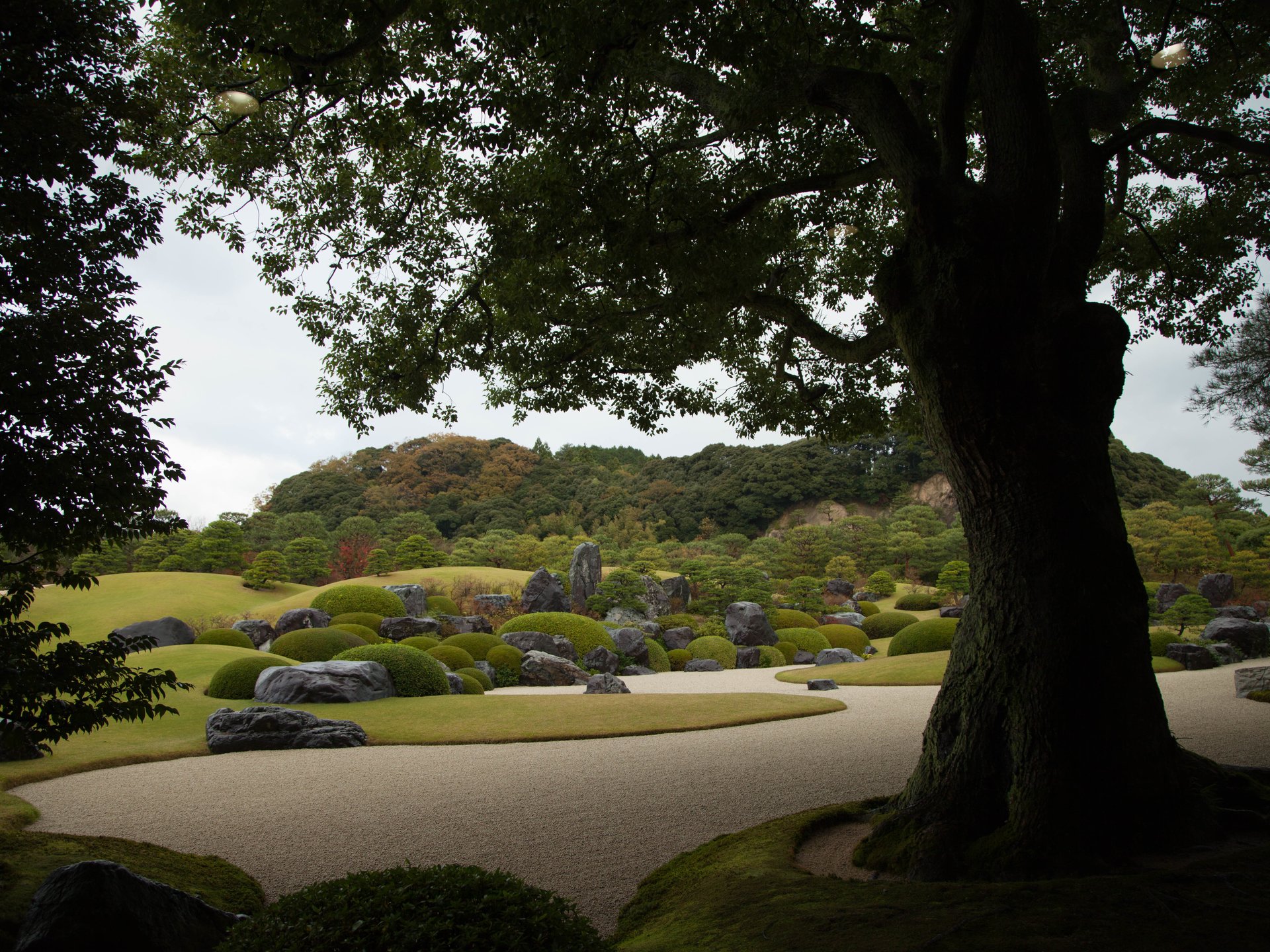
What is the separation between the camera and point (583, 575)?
2284 cm

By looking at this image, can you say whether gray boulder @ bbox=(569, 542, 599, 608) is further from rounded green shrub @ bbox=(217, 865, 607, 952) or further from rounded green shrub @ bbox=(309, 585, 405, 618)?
rounded green shrub @ bbox=(217, 865, 607, 952)

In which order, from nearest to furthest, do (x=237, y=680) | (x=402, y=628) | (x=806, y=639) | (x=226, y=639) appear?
(x=237, y=680)
(x=226, y=639)
(x=402, y=628)
(x=806, y=639)

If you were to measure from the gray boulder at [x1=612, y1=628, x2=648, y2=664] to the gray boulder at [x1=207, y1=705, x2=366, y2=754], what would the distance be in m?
9.73

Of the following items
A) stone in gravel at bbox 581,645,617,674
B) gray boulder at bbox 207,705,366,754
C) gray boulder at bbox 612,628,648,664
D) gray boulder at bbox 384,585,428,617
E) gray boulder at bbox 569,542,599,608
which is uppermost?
gray boulder at bbox 569,542,599,608

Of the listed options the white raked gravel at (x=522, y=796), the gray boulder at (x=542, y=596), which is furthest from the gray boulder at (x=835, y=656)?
the white raked gravel at (x=522, y=796)

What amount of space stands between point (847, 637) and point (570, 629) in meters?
8.46

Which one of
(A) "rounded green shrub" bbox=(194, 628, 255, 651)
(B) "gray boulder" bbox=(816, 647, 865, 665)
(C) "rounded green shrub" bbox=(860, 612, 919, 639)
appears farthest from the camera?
(C) "rounded green shrub" bbox=(860, 612, 919, 639)

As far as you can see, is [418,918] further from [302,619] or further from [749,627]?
[749,627]

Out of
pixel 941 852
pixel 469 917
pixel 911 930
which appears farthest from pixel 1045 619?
pixel 469 917

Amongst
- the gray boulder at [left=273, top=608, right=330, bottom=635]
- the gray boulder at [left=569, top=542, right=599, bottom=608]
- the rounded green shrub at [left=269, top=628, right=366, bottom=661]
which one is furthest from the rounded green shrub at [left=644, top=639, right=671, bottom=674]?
the gray boulder at [left=273, top=608, right=330, bottom=635]

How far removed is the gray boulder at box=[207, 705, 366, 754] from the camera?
26.6 feet

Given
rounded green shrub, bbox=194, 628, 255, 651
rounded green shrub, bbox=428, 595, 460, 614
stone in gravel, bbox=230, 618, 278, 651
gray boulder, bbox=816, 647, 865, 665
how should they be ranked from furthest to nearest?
rounded green shrub, bbox=428, 595, 460, 614 → gray boulder, bbox=816, 647, 865, 665 → stone in gravel, bbox=230, 618, 278, 651 → rounded green shrub, bbox=194, 628, 255, 651

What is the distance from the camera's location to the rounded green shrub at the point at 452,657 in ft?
46.7

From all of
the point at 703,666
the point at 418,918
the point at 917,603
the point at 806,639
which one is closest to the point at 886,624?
the point at 806,639
